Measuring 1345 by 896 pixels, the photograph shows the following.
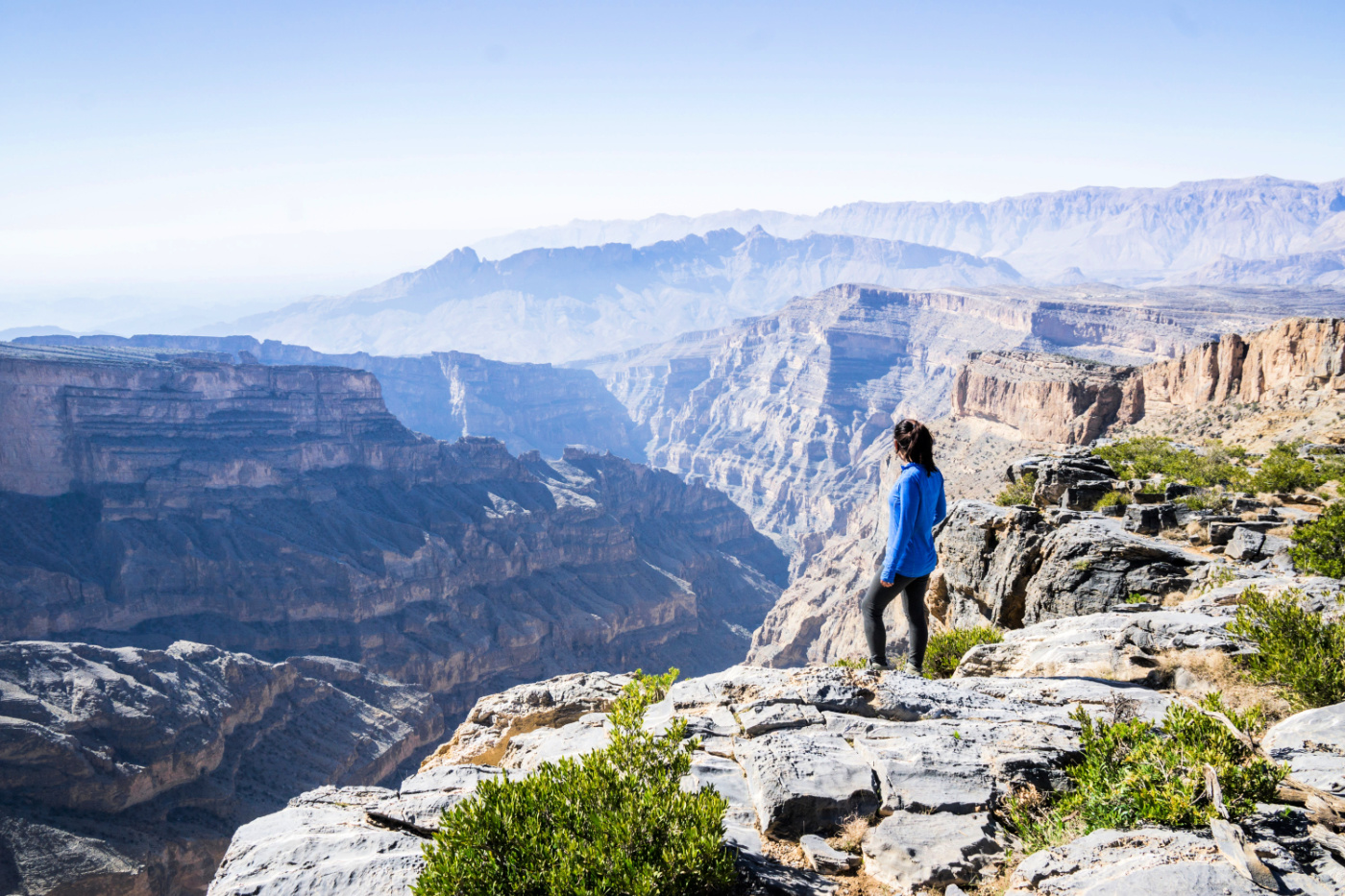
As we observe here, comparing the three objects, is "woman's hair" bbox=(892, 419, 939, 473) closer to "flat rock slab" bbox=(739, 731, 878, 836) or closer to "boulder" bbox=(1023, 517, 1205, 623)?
"flat rock slab" bbox=(739, 731, 878, 836)

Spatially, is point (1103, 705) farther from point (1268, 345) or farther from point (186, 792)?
point (186, 792)

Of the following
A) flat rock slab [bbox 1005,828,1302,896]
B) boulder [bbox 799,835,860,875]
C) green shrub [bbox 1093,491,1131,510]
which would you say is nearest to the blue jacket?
boulder [bbox 799,835,860,875]

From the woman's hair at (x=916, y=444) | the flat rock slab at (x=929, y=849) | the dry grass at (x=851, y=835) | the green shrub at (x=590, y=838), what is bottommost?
the dry grass at (x=851, y=835)

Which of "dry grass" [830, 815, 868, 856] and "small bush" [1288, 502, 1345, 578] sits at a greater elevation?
"small bush" [1288, 502, 1345, 578]

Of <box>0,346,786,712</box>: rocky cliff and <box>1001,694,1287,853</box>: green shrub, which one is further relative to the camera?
<box>0,346,786,712</box>: rocky cliff

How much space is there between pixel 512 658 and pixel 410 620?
12159mm

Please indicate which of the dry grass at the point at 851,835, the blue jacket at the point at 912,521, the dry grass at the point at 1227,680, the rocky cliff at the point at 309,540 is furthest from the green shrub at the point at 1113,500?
the rocky cliff at the point at 309,540

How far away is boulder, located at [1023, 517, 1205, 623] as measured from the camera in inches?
580

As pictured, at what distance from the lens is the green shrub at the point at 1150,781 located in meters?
5.75

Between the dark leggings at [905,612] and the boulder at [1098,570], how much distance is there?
5.65 meters

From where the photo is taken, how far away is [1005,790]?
7574 mm

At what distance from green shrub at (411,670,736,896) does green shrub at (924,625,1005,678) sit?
31.1 feet

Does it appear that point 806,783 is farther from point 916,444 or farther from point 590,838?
point 916,444

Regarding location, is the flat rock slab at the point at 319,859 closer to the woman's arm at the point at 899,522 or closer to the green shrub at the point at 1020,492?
the woman's arm at the point at 899,522
